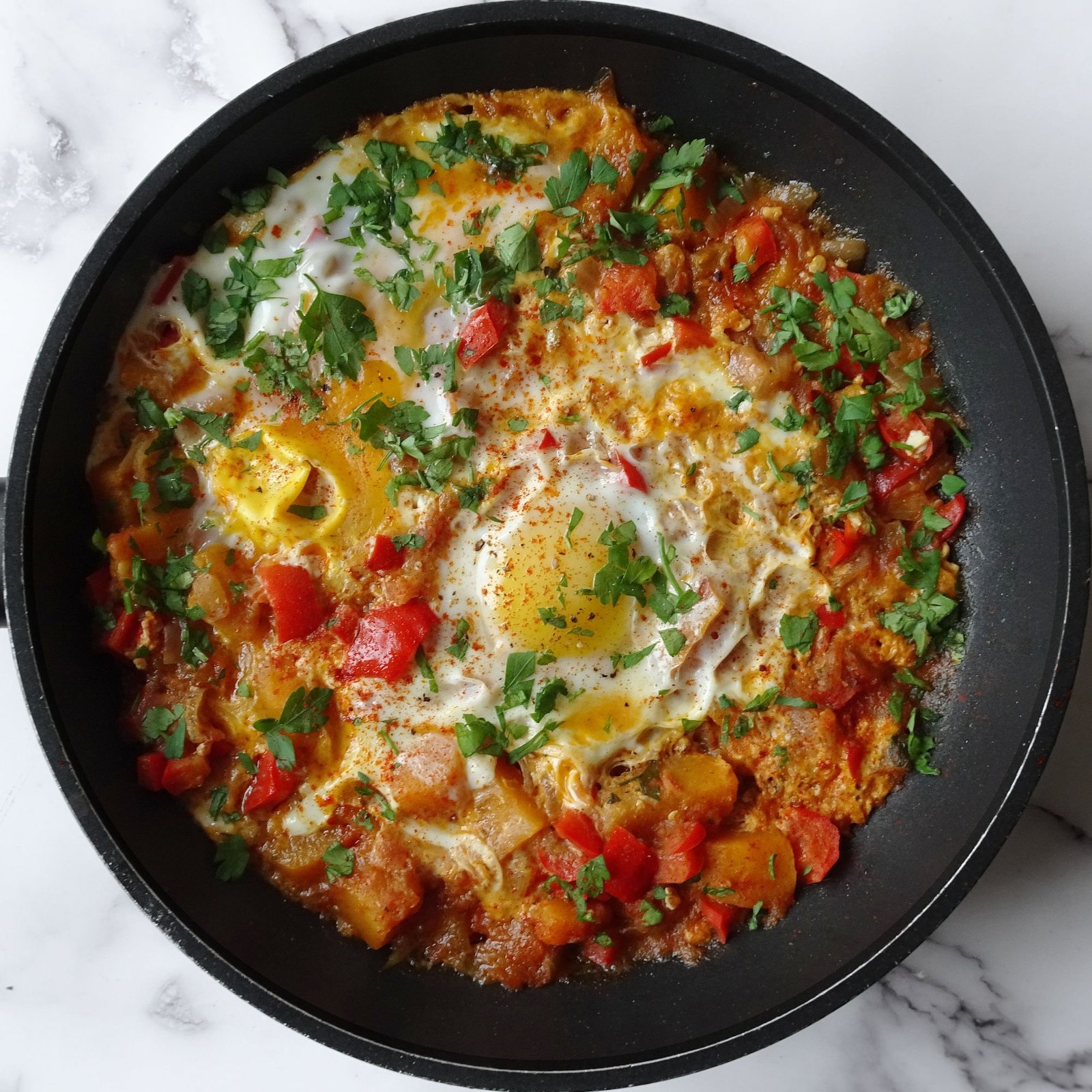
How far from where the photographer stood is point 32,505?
128 inches

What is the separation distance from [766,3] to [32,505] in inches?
132

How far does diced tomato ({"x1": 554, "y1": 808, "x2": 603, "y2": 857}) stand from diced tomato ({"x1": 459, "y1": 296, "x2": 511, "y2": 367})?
67.2 inches

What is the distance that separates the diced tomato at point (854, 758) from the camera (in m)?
3.73

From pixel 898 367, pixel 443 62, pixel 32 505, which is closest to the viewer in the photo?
pixel 32 505

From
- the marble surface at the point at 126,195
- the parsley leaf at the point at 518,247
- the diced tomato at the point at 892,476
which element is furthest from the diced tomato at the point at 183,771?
the diced tomato at the point at 892,476

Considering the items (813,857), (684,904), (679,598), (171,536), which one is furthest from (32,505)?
(813,857)

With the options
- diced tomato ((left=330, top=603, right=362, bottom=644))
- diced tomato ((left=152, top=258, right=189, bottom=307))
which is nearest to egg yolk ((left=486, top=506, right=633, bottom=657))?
diced tomato ((left=330, top=603, right=362, bottom=644))

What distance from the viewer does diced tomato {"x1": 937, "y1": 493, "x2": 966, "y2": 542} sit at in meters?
3.78

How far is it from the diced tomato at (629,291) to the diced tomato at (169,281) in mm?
1532

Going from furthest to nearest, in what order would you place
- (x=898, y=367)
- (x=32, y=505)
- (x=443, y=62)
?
(x=898, y=367), (x=443, y=62), (x=32, y=505)

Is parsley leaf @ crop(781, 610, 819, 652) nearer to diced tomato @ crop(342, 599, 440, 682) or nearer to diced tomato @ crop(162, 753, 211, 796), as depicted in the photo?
diced tomato @ crop(342, 599, 440, 682)

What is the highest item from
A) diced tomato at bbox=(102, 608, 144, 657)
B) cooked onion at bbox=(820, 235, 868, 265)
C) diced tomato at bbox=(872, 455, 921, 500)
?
cooked onion at bbox=(820, 235, 868, 265)

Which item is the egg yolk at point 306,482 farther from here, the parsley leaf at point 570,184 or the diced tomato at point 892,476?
the diced tomato at point 892,476

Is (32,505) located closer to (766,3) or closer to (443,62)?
(443,62)
